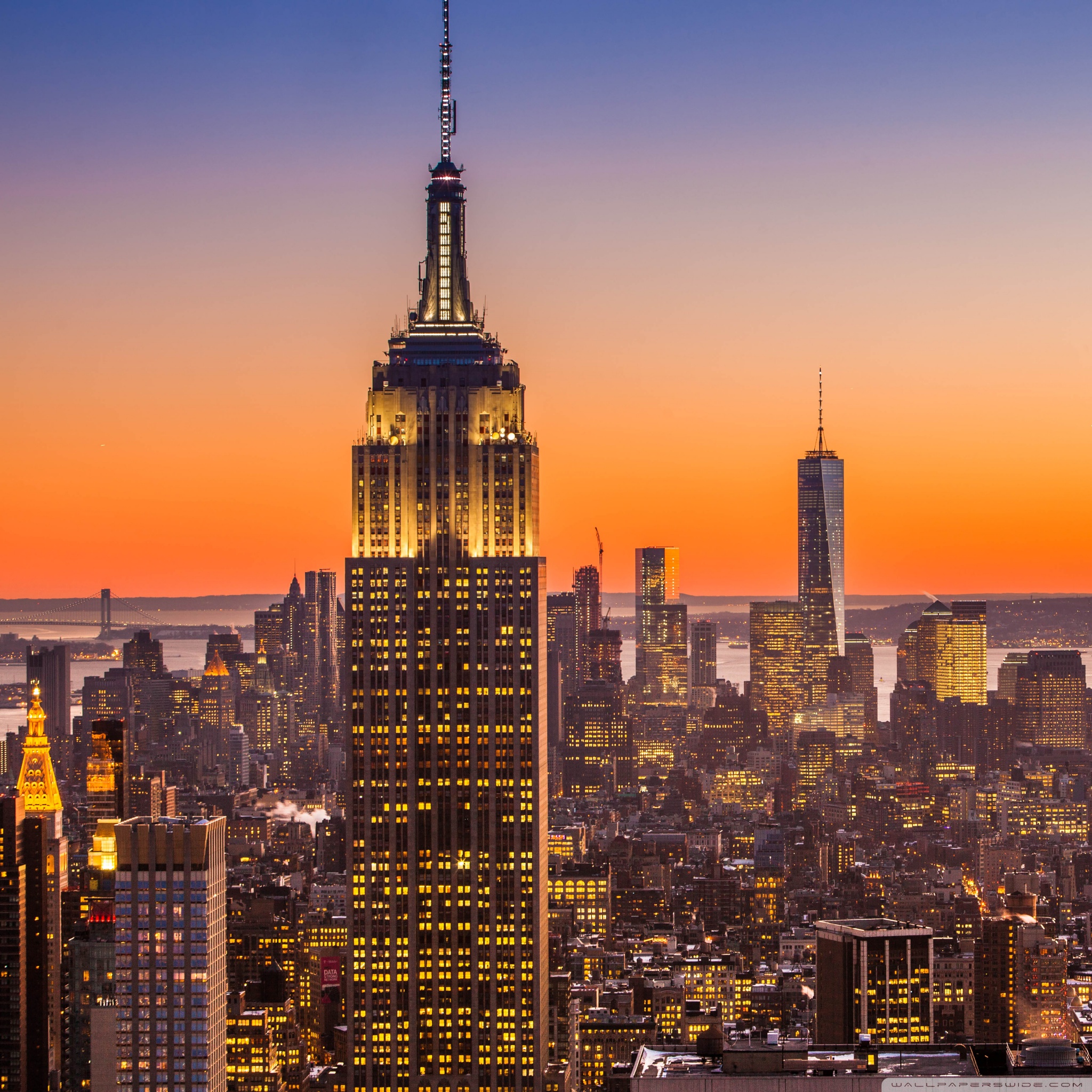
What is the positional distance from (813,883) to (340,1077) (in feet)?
150

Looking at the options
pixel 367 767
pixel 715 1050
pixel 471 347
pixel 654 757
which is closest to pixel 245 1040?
pixel 367 767

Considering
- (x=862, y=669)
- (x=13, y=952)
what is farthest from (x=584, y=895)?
(x=862, y=669)

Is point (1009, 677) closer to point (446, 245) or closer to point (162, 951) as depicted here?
point (446, 245)

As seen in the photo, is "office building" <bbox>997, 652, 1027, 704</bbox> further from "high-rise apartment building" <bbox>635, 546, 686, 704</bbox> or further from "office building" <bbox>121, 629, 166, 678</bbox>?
"office building" <bbox>121, 629, 166, 678</bbox>

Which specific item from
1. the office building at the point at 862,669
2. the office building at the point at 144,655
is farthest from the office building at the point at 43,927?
the office building at the point at 862,669

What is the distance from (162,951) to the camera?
40.6 meters

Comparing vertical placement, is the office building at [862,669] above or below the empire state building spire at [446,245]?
below

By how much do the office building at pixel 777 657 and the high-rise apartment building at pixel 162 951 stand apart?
3689 inches

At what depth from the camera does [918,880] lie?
289 ft

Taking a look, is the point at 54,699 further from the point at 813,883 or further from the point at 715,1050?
the point at 715,1050

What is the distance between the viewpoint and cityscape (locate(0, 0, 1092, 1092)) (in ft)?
139

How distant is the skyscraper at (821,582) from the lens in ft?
436

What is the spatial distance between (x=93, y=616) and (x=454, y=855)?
→ 2310cm

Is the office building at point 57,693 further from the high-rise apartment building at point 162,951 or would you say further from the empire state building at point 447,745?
the high-rise apartment building at point 162,951
